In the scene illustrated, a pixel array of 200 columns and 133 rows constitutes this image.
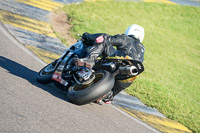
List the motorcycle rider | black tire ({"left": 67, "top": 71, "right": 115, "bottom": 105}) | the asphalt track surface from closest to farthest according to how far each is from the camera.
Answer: the asphalt track surface, black tire ({"left": 67, "top": 71, "right": 115, "bottom": 105}), the motorcycle rider

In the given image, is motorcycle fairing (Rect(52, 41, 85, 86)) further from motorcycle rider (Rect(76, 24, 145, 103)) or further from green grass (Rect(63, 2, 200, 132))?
green grass (Rect(63, 2, 200, 132))

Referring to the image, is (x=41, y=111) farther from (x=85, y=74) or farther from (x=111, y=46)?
(x=111, y=46)

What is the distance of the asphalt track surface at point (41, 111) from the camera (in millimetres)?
4288

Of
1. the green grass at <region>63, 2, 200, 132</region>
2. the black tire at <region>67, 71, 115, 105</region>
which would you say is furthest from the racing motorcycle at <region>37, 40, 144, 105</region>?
the green grass at <region>63, 2, 200, 132</region>

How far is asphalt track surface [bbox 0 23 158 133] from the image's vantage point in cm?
429

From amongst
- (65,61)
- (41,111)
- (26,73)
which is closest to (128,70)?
(65,61)

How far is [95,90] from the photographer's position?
204 inches

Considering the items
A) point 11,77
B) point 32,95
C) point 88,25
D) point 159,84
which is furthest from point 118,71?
point 88,25

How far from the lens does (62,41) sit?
407 inches

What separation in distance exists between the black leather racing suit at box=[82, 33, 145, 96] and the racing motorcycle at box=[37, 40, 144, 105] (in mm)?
114

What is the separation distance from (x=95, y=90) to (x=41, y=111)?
85 centimetres

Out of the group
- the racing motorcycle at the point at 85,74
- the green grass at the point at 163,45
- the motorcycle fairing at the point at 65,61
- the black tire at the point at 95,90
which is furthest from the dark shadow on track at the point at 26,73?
the green grass at the point at 163,45

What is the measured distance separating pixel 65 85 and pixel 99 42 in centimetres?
88

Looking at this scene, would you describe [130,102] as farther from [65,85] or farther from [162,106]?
[65,85]
